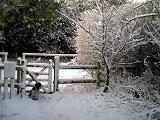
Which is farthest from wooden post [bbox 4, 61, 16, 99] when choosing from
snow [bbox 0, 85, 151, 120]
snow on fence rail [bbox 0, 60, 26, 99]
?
snow [bbox 0, 85, 151, 120]

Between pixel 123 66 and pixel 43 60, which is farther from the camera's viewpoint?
Answer: pixel 43 60

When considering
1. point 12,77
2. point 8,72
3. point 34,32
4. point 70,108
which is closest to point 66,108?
point 70,108

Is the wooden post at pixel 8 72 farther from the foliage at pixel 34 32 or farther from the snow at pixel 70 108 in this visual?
the foliage at pixel 34 32

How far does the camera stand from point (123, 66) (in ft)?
35.3

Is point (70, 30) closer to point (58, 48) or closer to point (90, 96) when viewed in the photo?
point (58, 48)

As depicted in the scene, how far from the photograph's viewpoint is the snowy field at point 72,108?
8.12 m

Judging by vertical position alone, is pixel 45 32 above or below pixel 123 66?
above

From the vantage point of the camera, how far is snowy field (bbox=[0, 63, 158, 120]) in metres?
8.12

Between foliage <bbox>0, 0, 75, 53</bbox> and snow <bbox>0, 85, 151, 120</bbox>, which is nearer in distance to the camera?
snow <bbox>0, 85, 151, 120</bbox>

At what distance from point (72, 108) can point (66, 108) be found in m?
0.15

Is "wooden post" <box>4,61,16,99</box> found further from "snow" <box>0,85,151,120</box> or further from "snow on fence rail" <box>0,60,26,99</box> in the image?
"snow" <box>0,85,151,120</box>

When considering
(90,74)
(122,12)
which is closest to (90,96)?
(90,74)

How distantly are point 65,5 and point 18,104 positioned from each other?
10.7 metres

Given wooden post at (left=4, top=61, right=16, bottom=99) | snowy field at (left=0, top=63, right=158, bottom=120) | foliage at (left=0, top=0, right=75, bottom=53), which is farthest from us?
foliage at (left=0, top=0, right=75, bottom=53)
